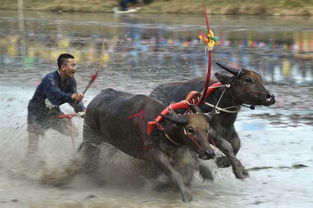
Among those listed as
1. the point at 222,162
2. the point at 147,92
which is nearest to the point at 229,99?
the point at 222,162

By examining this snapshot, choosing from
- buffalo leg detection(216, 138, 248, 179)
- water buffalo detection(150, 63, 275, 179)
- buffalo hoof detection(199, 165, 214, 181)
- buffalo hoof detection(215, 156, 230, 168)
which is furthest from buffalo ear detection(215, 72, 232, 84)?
buffalo hoof detection(199, 165, 214, 181)

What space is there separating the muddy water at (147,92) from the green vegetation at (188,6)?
2320 mm

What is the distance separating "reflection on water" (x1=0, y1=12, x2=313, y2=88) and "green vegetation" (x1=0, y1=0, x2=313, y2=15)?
5.97 feet

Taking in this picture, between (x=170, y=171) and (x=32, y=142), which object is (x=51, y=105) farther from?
(x=170, y=171)

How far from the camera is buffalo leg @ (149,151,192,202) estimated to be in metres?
7.41

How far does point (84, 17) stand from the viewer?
126ft

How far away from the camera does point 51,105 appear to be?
9375 millimetres

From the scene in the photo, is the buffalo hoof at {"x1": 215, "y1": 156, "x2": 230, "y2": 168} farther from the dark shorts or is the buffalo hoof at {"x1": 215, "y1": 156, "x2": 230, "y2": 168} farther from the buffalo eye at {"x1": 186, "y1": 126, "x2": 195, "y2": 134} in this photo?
the dark shorts

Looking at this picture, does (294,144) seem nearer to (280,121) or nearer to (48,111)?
(280,121)

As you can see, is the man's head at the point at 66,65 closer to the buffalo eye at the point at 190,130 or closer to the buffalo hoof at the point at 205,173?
the buffalo hoof at the point at 205,173

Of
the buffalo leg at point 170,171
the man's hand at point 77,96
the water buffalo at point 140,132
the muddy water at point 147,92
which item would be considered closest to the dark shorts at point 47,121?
the muddy water at point 147,92

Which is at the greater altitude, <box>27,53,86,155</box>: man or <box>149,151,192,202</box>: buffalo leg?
<box>27,53,86,155</box>: man

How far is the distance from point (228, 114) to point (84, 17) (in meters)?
30.4

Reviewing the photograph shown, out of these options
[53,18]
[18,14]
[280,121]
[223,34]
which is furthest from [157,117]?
[18,14]
